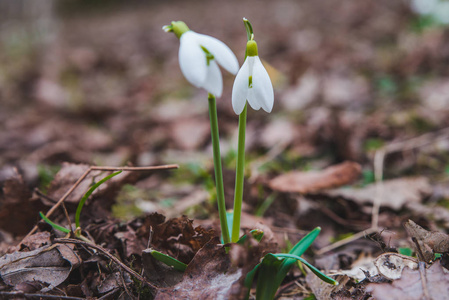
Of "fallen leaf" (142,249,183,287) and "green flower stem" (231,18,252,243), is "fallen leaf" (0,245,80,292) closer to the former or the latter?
"fallen leaf" (142,249,183,287)

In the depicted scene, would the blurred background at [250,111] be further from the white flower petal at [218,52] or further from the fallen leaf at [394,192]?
the white flower petal at [218,52]

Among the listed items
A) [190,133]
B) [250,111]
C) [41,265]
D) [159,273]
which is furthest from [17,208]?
Result: [250,111]

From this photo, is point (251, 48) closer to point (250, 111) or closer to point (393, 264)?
point (393, 264)

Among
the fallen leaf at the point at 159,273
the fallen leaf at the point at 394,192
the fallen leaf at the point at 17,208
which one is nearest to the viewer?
the fallen leaf at the point at 159,273

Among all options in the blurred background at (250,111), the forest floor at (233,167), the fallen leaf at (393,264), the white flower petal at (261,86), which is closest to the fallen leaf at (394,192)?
the forest floor at (233,167)

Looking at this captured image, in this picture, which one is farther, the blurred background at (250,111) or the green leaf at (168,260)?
the blurred background at (250,111)

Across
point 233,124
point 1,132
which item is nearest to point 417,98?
point 233,124
